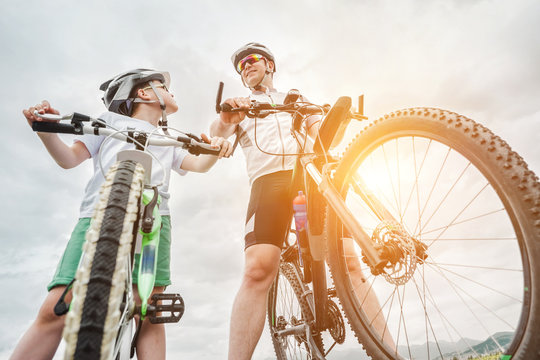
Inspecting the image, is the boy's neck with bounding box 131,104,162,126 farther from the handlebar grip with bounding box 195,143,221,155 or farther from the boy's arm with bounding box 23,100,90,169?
the handlebar grip with bounding box 195,143,221,155

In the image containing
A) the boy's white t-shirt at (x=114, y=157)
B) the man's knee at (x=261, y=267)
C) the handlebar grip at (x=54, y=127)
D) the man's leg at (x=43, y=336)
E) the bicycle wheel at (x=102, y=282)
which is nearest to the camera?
the bicycle wheel at (x=102, y=282)

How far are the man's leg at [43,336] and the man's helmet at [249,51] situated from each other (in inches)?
96.8

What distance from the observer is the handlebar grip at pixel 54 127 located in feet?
5.05

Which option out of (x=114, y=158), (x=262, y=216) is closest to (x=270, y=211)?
(x=262, y=216)

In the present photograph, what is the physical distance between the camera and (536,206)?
3.47 feet

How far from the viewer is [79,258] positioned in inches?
75.0

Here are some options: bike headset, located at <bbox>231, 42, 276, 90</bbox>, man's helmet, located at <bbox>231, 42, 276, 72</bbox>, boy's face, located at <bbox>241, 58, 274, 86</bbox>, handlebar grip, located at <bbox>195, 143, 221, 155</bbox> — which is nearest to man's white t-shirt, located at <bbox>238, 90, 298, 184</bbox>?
boy's face, located at <bbox>241, 58, 274, 86</bbox>

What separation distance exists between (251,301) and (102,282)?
5.00 feet

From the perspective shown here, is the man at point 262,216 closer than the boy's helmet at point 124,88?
Yes

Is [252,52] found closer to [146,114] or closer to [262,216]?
[146,114]

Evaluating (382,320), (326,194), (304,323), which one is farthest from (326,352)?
(326,194)

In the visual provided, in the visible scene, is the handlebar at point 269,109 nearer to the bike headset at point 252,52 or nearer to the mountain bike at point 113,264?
the mountain bike at point 113,264

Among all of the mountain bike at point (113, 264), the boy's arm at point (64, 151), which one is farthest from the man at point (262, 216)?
the boy's arm at point (64, 151)

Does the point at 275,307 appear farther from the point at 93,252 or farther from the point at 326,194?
the point at 93,252
